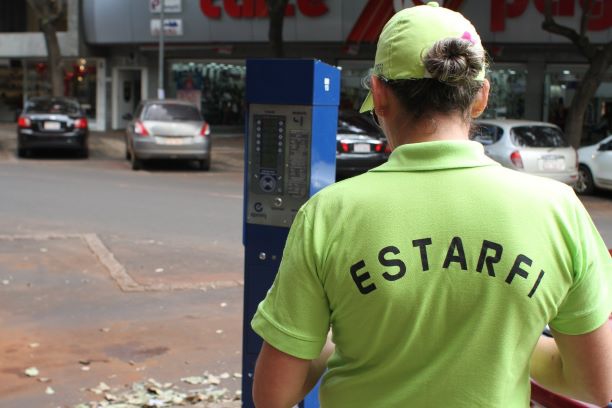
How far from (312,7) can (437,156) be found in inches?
964

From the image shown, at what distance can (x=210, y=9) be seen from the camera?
26.7m

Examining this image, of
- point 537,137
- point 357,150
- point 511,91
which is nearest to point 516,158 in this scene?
point 537,137

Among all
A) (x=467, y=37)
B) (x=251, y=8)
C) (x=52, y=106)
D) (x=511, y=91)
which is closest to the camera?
(x=467, y=37)

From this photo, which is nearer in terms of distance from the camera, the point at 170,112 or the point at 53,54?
the point at 170,112

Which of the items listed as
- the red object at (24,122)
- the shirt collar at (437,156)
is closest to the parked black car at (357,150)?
the red object at (24,122)

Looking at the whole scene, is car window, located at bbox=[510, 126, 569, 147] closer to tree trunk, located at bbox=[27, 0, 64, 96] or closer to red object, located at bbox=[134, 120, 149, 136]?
red object, located at bbox=[134, 120, 149, 136]

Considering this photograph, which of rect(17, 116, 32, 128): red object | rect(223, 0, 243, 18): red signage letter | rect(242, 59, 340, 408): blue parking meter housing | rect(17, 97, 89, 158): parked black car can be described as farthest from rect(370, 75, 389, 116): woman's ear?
rect(223, 0, 243, 18): red signage letter

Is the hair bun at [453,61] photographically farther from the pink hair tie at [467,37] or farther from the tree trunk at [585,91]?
the tree trunk at [585,91]

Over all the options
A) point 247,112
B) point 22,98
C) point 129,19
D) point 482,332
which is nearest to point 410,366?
point 482,332

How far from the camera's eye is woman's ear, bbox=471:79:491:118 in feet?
5.98

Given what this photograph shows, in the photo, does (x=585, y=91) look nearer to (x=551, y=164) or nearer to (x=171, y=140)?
(x=551, y=164)

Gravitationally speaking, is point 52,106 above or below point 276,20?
below

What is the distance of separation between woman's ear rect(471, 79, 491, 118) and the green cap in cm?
4

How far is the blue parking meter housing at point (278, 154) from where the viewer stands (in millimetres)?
3574
